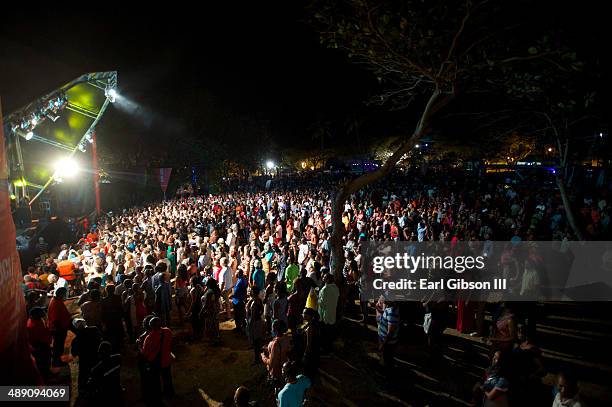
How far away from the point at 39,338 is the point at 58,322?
0.59m

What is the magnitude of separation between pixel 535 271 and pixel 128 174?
26521mm

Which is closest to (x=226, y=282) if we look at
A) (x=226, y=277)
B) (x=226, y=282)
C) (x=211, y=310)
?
(x=226, y=282)

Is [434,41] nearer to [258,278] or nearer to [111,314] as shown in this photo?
[258,278]

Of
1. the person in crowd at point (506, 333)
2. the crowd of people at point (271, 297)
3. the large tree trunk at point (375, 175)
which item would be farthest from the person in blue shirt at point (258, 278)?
the person in crowd at point (506, 333)

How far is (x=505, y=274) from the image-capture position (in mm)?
7180

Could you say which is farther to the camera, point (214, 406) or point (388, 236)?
point (388, 236)

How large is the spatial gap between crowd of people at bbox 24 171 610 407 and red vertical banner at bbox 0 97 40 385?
1413 millimetres

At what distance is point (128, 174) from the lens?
87.6ft

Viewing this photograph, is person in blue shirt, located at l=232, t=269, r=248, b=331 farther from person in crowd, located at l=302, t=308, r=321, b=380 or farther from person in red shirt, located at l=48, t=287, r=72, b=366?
person in red shirt, located at l=48, t=287, r=72, b=366

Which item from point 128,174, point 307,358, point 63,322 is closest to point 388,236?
point 307,358

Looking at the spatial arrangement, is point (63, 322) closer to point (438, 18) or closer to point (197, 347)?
point (197, 347)

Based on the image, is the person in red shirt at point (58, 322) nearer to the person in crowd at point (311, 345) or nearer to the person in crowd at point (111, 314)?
the person in crowd at point (111, 314)

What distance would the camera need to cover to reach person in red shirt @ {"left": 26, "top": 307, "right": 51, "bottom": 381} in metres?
5.11

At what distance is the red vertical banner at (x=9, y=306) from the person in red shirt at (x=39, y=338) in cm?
305
